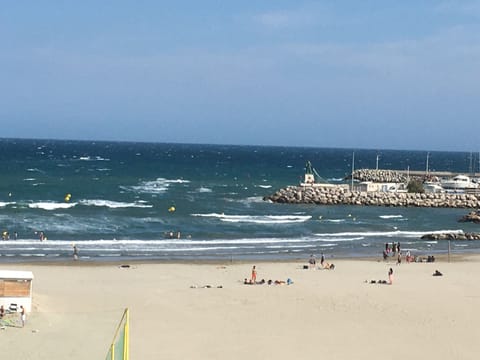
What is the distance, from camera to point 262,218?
55531 millimetres

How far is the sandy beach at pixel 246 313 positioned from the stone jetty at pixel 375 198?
32.9 metres

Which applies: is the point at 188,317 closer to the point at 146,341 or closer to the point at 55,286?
the point at 146,341

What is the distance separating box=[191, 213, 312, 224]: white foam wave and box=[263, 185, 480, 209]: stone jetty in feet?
35.0

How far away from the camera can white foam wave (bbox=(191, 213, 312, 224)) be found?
176 ft

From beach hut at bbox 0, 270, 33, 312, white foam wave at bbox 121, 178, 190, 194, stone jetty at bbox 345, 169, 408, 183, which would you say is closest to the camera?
beach hut at bbox 0, 270, 33, 312

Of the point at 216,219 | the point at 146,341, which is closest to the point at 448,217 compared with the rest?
the point at 216,219

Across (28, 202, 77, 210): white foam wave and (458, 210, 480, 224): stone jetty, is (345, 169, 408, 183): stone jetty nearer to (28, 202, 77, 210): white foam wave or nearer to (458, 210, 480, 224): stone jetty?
(458, 210, 480, 224): stone jetty

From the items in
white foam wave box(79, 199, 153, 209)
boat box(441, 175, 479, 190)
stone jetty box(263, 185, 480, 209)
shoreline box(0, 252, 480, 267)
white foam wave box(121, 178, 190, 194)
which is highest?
boat box(441, 175, 479, 190)

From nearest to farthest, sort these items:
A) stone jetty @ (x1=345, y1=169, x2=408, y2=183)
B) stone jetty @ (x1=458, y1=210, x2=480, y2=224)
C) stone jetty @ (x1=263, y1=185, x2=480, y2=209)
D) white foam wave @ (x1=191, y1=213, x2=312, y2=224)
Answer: white foam wave @ (x1=191, y1=213, x2=312, y2=224) < stone jetty @ (x1=458, y1=210, x2=480, y2=224) < stone jetty @ (x1=263, y1=185, x2=480, y2=209) < stone jetty @ (x1=345, y1=169, x2=408, y2=183)

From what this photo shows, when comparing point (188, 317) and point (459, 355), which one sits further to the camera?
point (188, 317)

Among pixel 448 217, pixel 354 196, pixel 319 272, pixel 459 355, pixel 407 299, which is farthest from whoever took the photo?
pixel 354 196

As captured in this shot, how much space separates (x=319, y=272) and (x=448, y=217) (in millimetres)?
29724

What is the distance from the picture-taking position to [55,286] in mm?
28781

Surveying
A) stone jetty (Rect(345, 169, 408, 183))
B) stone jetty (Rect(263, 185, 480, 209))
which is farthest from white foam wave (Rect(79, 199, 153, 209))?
stone jetty (Rect(345, 169, 408, 183))
